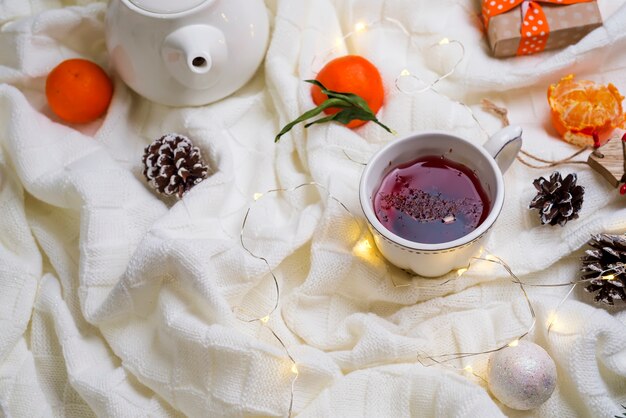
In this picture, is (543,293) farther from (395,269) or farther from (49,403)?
(49,403)

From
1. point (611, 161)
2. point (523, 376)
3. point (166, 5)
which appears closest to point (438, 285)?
point (523, 376)

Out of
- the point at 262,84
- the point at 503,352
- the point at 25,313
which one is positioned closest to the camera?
the point at 503,352

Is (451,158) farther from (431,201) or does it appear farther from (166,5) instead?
(166,5)

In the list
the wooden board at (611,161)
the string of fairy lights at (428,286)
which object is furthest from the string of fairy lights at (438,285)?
the wooden board at (611,161)

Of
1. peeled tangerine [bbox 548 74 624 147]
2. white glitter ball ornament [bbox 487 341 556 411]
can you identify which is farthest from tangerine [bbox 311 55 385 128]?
white glitter ball ornament [bbox 487 341 556 411]

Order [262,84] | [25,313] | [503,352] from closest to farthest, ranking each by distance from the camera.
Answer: [503,352] → [25,313] → [262,84]

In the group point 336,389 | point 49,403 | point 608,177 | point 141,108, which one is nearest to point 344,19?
point 141,108
